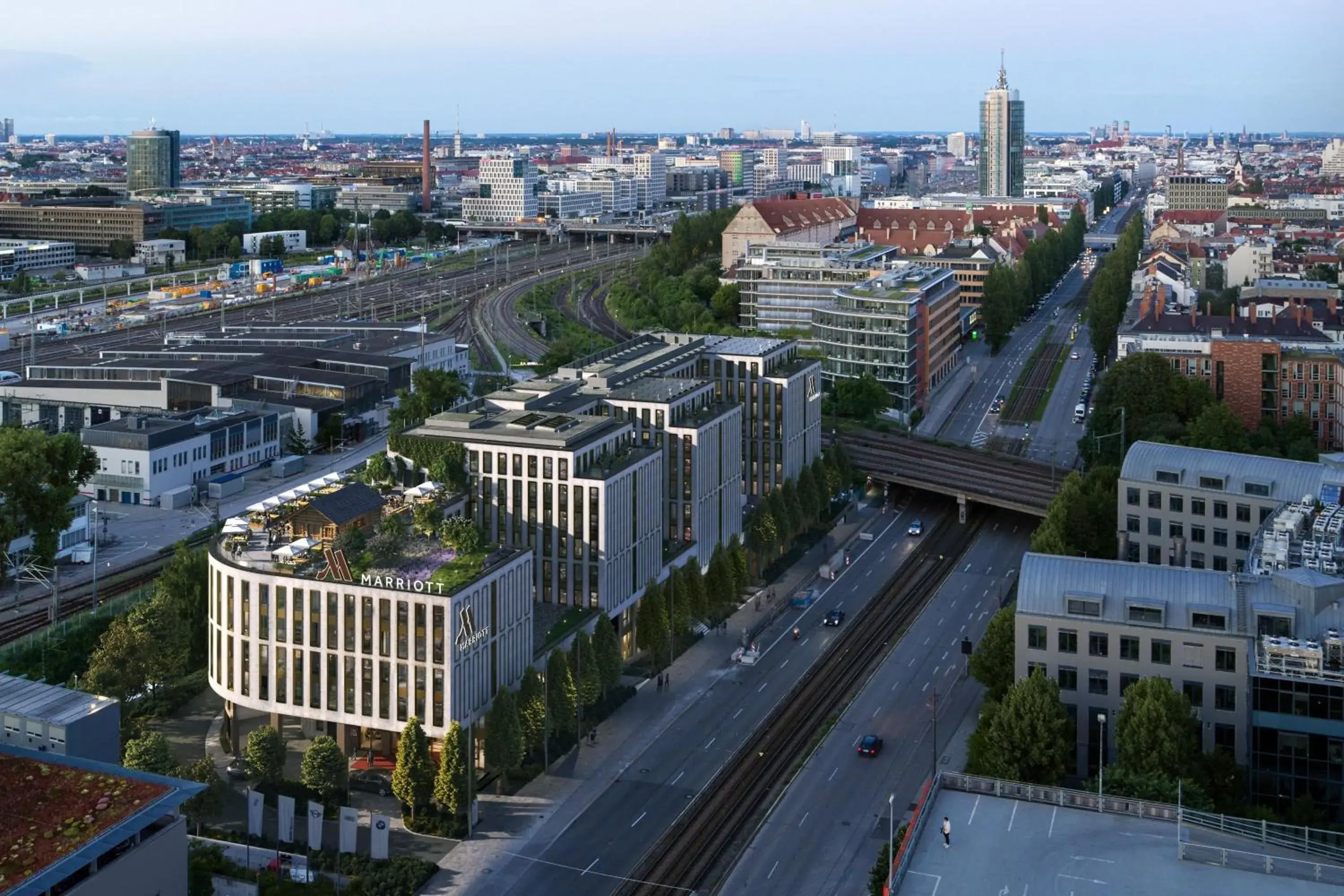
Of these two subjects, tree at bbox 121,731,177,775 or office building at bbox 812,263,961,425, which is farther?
office building at bbox 812,263,961,425

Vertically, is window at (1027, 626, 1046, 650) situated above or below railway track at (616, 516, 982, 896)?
above

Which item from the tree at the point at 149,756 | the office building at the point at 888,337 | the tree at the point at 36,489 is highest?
the office building at the point at 888,337

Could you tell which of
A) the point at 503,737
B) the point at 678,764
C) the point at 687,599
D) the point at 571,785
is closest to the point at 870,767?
the point at 678,764

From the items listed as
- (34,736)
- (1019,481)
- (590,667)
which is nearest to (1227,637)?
(590,667)

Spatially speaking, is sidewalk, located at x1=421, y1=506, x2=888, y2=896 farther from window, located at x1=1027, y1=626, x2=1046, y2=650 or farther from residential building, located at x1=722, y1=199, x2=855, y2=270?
residential building, located at x1=722, y1=199, x2=855, y2=270

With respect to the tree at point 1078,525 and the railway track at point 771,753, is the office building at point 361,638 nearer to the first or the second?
the railway track at point 771,753

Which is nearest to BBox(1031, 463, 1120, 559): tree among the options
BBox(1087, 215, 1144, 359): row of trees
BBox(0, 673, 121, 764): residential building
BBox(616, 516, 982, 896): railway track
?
BBox(616, 516, 982, 896): railway track

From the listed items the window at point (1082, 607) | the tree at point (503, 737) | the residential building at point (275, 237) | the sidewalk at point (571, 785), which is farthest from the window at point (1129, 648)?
the residential building at point (275, 237)

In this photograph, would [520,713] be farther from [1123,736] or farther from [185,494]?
[185,494]
